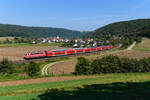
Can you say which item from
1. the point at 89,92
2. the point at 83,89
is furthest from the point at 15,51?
the point at 89,92

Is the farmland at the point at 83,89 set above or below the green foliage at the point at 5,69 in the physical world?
above

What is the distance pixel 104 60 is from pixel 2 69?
19.2 m

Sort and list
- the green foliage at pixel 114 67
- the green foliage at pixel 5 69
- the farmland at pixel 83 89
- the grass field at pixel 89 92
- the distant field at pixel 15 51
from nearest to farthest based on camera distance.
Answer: the grass field at pixel 89 92 → the farmland at pixel 83 89 → the green foliage at pixel 114 67 → the green foliage at pixel 5 69 → the distant field at pixel 15 51

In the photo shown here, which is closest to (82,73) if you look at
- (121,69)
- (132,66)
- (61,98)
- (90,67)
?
(90,67)

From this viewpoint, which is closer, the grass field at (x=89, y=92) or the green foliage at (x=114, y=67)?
the grass field at (x=89, y=92)

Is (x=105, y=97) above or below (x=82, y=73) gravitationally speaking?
above

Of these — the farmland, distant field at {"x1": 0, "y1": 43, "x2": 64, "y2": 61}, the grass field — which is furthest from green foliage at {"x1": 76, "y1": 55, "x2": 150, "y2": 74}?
distant field at {"x1": 0, "y1": 43, "x2": 64, "y2": 61}

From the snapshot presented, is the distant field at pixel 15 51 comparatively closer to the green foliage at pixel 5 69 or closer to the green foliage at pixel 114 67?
the green foliage at pixel 5 69

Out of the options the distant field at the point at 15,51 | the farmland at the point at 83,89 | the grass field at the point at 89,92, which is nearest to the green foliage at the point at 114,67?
the farmland at the point at 83,89

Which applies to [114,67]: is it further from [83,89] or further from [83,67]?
[83,89]

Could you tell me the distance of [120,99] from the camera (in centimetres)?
808

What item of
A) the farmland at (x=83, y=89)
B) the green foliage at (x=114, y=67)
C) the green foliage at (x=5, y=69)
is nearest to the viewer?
the farmland at (x=83, y=89)

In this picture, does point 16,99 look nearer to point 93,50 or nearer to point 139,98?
point 139,98

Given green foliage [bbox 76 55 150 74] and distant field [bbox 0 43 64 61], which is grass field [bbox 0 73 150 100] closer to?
green foliage [bbox 76 55 150 74]
